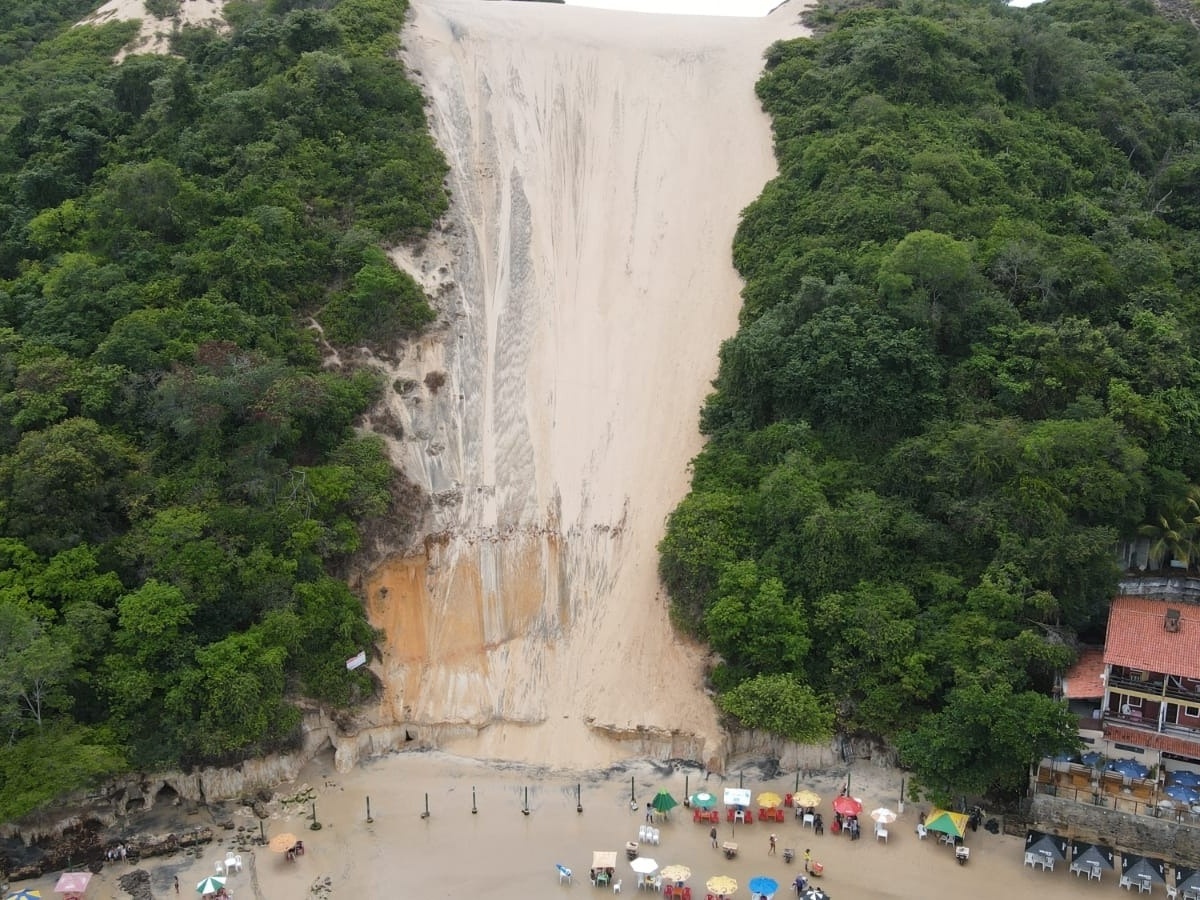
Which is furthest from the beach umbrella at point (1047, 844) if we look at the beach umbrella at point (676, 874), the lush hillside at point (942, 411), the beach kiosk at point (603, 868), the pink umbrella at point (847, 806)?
the beach kiosk at point (603, 868)

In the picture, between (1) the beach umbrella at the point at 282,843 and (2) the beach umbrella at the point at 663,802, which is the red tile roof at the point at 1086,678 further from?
(1) the beach umbrella at the point at 282,843

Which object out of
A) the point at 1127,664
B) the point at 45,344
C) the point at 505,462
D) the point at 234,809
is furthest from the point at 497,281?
the point at 1127,664

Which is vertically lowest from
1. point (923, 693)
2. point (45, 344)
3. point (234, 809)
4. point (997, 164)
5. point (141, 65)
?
point (234, 809)

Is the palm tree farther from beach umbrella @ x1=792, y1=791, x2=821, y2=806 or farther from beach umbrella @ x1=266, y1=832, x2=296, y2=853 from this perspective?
beach umbrella @ x1=266, y1=832, x2=296, y2=853

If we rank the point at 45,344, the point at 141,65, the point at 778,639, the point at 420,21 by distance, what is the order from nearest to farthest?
the point at 778,639 < the point at 45,344 < the point at 141,65 < the point at 420,21

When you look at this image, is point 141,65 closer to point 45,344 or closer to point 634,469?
point 45,344

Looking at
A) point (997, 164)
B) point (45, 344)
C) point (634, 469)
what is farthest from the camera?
point (997, 164)

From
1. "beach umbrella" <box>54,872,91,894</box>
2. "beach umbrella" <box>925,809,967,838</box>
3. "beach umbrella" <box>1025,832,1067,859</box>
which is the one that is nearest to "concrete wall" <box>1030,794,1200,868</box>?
"beach umbrella" <box>1025,832,1067,859</box>
